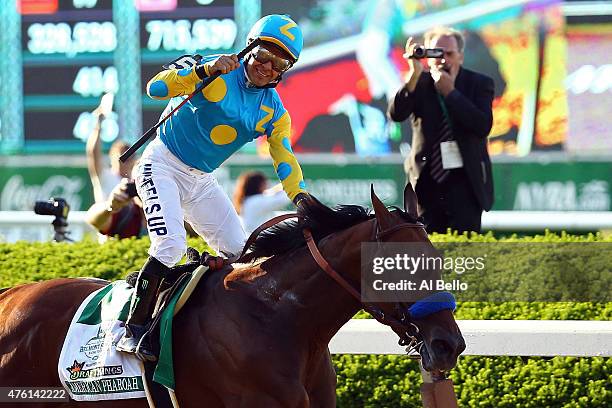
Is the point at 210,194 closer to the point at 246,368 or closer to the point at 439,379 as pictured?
the point at 246,368

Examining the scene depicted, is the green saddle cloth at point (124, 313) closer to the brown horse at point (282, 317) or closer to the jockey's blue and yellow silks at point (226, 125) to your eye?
the brown horse at point (282, 317)

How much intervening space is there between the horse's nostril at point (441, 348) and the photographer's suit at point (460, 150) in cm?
281

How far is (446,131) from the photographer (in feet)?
21.4

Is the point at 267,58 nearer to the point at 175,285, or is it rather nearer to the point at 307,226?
the point at 307,226

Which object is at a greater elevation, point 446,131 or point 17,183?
point 446,131

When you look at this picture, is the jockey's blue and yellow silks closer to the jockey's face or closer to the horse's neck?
the jockey's face

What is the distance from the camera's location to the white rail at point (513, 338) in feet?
16.4

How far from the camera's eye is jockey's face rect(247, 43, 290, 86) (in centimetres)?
428

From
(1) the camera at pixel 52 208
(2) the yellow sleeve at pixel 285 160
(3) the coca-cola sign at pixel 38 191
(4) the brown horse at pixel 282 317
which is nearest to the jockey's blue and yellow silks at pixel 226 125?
(2) the yellow sleeve at pixel 285 160

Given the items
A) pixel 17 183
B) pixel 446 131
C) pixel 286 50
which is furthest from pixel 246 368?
pixel 17 183

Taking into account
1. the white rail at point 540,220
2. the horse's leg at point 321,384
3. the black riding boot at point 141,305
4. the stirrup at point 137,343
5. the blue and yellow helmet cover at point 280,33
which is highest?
the blue and yellow helmet cover at point 280,33

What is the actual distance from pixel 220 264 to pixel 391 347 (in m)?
1.14

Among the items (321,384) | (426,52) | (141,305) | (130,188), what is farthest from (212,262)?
(426,52)

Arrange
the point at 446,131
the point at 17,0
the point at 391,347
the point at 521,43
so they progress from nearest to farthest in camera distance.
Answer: the point at 391,347 < the point at 446,131 < the point at 521,43 < the point at 17,0
